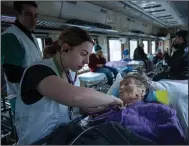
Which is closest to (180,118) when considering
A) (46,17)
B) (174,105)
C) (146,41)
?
(174,105)

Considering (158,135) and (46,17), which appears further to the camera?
(46,17)

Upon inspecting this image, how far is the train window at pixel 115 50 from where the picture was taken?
6.60m

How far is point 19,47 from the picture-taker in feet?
5.15

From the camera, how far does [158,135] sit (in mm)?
1127

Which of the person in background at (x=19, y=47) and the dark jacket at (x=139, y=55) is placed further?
the dark jacket at (x=139, y=55)

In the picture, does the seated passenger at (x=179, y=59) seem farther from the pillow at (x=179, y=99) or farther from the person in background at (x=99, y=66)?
the person in background at (x=99, y=66)

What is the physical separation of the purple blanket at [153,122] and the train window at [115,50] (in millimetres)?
5214

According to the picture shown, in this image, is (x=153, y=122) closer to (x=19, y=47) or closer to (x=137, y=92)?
(x=137, y=92)

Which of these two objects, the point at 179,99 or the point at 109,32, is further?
the point at 109,32

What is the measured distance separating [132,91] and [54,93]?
1.04 metres

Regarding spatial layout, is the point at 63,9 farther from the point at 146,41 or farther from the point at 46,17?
the point at 146,41

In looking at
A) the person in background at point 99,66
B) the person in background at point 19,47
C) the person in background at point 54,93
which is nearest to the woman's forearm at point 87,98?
the person in background at point 54,93

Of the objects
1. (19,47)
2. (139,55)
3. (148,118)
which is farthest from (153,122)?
(139,55)

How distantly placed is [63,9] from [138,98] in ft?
7.96
